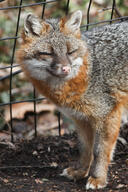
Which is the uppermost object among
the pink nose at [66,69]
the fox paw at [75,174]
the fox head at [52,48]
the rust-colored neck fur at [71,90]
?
the fox head at [52,48]

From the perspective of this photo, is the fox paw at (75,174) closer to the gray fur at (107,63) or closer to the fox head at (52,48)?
the gray fur at (107,63)

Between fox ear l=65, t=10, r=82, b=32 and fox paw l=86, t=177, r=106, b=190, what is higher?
fox ear l=65, t=10, r=82, b=32

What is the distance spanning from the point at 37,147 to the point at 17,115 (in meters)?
2.08

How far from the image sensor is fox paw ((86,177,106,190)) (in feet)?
18.6

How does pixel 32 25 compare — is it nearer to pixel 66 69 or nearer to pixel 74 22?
pixel 74 22

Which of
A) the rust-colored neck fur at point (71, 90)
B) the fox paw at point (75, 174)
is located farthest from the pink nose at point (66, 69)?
the fox paw at point (75, 174)

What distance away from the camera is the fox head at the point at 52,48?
516 centimetres

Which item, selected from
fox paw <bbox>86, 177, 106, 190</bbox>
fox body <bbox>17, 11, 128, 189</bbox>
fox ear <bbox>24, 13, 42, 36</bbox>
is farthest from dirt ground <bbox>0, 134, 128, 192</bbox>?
fox ear <bbox>24, 13, 42, 36</bbox>

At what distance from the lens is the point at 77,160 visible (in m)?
6.76

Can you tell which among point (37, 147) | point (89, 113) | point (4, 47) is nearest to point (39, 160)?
point (37, 147)

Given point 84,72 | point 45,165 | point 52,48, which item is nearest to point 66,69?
point 52,48

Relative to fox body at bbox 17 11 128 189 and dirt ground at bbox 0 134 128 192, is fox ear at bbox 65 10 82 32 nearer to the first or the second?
fox body at bbox 17 11 128 189

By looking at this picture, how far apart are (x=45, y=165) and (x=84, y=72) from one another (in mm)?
1878

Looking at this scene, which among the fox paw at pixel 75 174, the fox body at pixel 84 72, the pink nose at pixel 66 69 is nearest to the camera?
the pink nose at pixel 66 69
